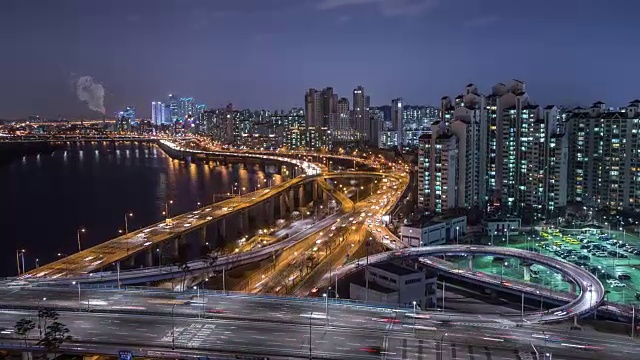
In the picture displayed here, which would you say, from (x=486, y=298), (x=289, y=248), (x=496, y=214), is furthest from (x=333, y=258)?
(x=496, y=214)

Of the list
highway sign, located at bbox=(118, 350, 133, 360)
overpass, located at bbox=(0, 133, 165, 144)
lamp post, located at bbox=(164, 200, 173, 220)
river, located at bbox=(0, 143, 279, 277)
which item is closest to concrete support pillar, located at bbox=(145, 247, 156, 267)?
river, located at bbox=(0, 143, 279, 277)

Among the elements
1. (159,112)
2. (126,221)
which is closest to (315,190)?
(126,221)

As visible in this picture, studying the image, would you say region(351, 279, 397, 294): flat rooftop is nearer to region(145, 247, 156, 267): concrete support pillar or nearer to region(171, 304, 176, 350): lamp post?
region(171, 304, 176, 350): lamp post

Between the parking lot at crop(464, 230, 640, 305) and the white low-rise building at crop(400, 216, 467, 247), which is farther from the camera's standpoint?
the white low-rise building at crop(400, 216, 467, 247)

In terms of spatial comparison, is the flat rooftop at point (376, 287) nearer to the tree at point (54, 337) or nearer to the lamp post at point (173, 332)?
the lamp post at point (173, 332)

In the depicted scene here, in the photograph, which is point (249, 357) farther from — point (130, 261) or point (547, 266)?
point (130, 261)

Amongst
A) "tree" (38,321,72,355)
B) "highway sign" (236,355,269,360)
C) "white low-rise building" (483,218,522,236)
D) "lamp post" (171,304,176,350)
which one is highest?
"tree" (38,321,72,355)
